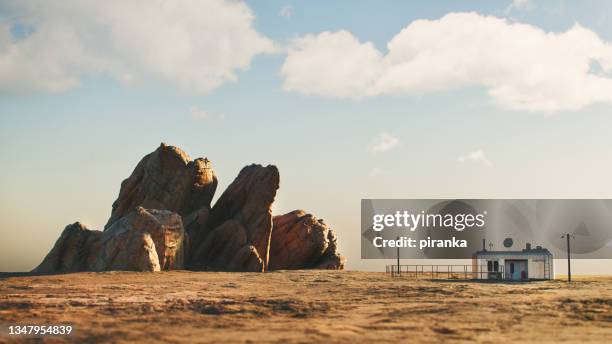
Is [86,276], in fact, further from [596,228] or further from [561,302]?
[596,228]

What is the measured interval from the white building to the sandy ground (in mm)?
27183

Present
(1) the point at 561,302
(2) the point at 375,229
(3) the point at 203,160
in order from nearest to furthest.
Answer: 1. (1) the point at 561,302
2. (3) the point at 203,160
3. (2) the point at 375,229

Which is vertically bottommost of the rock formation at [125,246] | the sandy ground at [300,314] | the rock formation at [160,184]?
the sandy ground at [300,314]

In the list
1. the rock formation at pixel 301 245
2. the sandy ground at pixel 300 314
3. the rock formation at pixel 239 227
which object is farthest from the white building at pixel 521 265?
the sandy ground at pixel 300 314

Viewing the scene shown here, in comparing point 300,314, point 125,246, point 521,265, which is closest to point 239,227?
point 125,246

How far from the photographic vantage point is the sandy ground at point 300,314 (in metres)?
19.4

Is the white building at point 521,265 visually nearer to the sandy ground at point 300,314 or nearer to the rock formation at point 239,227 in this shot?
the rock formation at point 239,227

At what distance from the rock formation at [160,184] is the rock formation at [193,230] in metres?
0.10

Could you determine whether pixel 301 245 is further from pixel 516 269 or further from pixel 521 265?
pixel 521 265

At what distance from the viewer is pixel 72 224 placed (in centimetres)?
5847

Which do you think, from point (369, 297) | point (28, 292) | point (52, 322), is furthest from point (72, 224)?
point (52, 322)

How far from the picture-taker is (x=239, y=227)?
6869 centimetres

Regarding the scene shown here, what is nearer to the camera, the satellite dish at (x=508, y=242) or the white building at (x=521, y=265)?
the white building at (x=521, y=265)

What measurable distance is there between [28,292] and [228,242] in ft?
114
